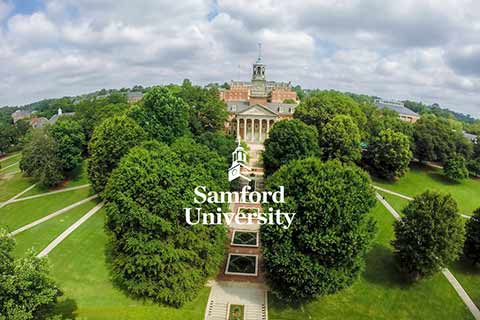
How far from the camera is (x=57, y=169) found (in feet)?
148

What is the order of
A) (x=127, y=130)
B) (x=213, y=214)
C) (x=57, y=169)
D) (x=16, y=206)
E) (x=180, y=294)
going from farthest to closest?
(x=57, y=169) < (x=16, y=206) < (x=127, y=130) < (x=213, y=214) < (x=180, y=294)

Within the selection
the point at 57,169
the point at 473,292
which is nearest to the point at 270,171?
the point at 473,292

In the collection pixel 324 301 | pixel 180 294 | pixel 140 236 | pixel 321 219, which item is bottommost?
pixel 324 301

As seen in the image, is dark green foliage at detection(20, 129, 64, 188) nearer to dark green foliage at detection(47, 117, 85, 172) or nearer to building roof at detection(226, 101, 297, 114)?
dark green foliage at detection(47, 117, 85, 172)

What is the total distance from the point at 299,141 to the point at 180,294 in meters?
24.9

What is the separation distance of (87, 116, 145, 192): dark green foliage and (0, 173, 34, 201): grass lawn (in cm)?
1641

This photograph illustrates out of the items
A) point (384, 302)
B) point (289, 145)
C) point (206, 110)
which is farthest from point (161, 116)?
point (384, 302)

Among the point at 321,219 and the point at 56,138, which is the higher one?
the point at 56,138

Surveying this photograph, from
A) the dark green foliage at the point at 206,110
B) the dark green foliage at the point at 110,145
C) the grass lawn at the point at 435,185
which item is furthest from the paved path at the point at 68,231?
the grass lawn at the point at 435,185

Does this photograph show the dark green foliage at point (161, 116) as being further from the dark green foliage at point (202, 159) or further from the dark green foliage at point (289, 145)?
the dark green foliage at point (289, 145)

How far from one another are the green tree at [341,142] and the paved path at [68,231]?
108 ft

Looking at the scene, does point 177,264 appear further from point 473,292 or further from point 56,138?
point 56,138

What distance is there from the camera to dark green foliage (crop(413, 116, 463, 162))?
169 ft

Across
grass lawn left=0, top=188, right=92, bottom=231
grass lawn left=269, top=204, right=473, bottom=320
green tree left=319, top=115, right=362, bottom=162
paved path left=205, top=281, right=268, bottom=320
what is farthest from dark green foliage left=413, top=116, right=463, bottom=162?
grass lawn left=0, top=188, right=92, bottom=231
